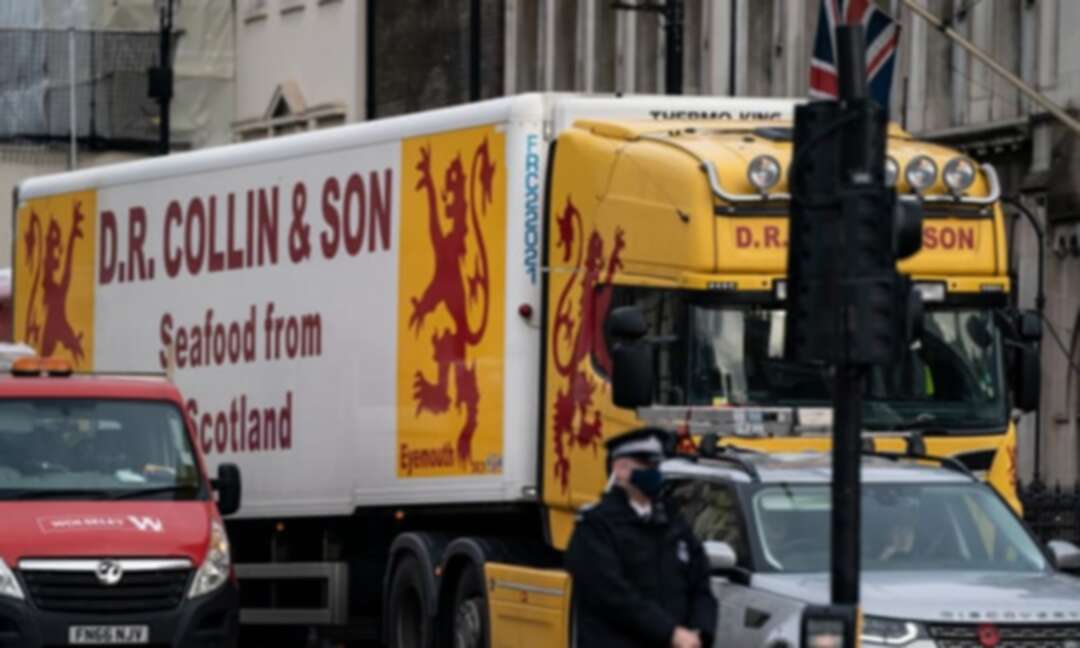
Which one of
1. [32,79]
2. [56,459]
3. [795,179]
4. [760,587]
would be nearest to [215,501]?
[56,459]

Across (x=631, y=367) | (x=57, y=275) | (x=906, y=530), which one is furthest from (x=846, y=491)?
(x=57, y=275)

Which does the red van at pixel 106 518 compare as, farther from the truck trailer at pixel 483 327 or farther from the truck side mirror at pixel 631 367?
the truck side mirror at pixel 631 367

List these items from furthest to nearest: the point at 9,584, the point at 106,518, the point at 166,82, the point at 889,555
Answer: the point at 166,82, the point at 106,518, the point at 9,584, the point at 889,555

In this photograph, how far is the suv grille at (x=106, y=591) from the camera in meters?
21.4

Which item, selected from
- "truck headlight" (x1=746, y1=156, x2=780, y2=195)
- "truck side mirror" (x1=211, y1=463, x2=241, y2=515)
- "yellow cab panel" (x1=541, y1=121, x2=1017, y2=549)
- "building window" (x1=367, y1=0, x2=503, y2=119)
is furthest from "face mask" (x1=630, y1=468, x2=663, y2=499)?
"building window" (x1=367, y1=0, x2=503, y2=119)

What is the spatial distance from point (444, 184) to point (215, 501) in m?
2.54

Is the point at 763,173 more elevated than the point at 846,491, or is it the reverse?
the point at 763,173

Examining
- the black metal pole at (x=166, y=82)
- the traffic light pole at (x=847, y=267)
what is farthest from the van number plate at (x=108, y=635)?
the black metal pole at (x=166, y=82)

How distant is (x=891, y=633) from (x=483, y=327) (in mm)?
6443

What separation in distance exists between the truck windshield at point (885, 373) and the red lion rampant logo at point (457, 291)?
2.30 m

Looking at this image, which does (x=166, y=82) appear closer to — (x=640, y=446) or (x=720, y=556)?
(x=720, y=556)

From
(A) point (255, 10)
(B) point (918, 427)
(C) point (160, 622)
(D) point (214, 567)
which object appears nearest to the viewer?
(B) point (918, 427)

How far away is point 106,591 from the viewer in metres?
21.6

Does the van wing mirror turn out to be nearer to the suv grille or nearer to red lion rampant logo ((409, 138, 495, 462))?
the suv grille
